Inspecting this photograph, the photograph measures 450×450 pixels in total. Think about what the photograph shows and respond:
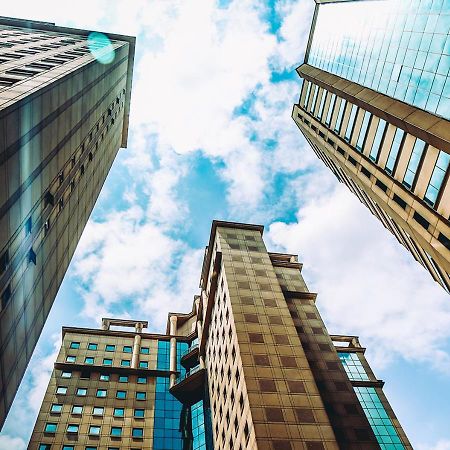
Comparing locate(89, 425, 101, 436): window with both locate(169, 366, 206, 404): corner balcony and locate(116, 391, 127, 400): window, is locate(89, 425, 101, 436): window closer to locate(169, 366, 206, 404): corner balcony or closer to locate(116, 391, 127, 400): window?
locate(116, 391, 127, 400): window

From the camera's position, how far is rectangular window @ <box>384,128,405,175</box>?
99.4 ft

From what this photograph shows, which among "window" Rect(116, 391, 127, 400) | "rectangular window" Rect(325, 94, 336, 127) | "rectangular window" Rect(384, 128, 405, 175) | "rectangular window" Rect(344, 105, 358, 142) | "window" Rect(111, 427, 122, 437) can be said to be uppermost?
"rectangular window" Rect(325, 94, 336, 127)

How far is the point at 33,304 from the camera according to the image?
29.0 meters

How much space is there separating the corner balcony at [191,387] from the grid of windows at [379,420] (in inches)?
968

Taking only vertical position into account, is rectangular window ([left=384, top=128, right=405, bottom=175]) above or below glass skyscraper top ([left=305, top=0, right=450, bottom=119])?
below

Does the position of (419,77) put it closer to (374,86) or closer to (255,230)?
(374,86)

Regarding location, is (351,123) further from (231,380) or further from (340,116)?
(231,380)

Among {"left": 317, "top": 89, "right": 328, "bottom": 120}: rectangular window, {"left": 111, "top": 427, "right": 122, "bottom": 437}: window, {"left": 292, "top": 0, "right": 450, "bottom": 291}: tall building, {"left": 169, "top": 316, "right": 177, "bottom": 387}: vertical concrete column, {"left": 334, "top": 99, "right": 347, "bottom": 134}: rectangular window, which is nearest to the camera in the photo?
{"left": 292, "top": 0, "right": 450, "bottom": 291}: tall building

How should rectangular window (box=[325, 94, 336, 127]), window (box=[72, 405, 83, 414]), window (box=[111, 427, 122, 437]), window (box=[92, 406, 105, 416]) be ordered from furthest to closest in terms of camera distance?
window (box=[92, 406, 105, 416]) → window (box=[72, 405, 83, 414]) → window (box=[111, 427, 122, 437]) → rectangular window (box=[325, 94, 336, 127])

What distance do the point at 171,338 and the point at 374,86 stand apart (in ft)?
189

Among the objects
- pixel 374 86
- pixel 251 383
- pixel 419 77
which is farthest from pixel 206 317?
pixel 419 77

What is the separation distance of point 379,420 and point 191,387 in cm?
2818

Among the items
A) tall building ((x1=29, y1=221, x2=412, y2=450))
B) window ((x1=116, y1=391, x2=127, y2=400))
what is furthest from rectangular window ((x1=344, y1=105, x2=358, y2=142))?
window ((x1=116, y1=391, x2=127, y2=400))

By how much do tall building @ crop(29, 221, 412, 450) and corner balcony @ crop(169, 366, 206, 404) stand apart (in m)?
0.17
